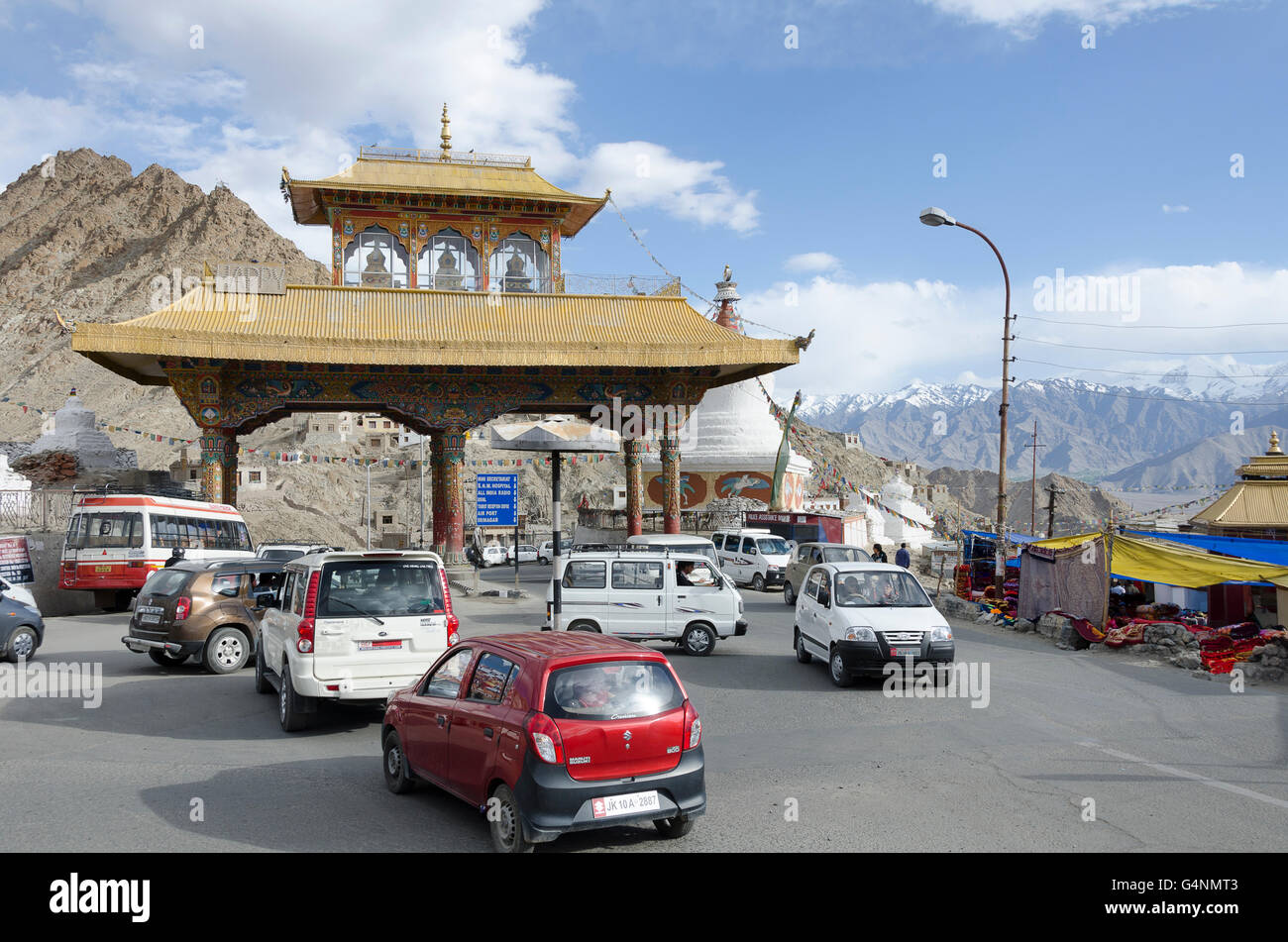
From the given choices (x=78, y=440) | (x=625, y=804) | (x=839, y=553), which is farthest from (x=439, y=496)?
(x=625, y=804)

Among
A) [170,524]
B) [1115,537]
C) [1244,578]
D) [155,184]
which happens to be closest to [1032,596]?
[1115,537]

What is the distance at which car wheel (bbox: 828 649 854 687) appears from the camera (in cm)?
1303

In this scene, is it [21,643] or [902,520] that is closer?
[21,643]

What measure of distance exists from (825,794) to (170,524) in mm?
19454

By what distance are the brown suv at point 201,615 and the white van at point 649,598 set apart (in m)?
4.57

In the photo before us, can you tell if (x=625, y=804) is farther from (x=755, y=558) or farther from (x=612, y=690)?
(x=755, y=558)

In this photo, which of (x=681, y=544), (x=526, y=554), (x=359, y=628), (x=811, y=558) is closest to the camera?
(x=359, y=628)

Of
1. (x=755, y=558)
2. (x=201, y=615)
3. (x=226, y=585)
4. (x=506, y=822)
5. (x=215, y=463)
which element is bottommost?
(x=755, y=558)

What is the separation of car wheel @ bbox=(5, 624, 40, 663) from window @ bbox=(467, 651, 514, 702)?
11133mm

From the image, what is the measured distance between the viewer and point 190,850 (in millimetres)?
6238

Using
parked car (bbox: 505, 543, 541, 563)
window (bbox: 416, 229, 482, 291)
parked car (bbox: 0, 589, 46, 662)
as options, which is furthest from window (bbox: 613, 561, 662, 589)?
parked car (bbox: 505, 543, 541, 563)

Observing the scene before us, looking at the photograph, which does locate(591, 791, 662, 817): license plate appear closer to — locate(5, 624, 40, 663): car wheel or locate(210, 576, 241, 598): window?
locate(210, 576, 241, 598): window

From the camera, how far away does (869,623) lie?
1292 cm

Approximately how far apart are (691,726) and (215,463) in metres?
23.6
